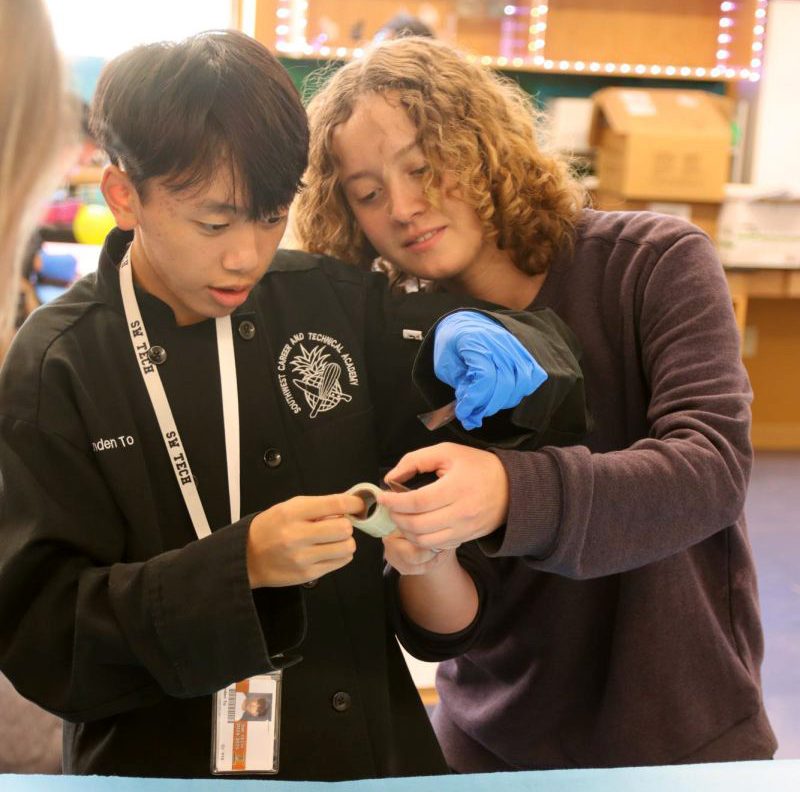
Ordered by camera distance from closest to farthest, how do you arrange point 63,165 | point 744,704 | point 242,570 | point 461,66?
point 63,165 → point 242,570 → point 744,704 → point 461,66

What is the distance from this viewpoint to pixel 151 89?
1039 millimetres

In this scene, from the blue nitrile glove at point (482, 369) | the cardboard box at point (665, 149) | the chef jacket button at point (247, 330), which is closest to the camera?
the blue nitrile glove at point (482, 369)

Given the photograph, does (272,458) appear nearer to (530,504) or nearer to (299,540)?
(299,540)

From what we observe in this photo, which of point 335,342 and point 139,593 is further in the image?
point 335,342

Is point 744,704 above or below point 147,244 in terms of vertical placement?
below

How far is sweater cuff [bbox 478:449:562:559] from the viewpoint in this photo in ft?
3.16

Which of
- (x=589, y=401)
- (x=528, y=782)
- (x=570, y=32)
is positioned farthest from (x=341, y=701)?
(x=570, y=32)

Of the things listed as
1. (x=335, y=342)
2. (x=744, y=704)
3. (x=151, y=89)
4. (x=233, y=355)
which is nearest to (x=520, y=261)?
(x=335, y=342)

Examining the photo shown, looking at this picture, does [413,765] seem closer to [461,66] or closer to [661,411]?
[661,411]

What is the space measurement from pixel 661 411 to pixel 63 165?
0.68 m

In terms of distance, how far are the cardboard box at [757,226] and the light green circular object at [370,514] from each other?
374 cm

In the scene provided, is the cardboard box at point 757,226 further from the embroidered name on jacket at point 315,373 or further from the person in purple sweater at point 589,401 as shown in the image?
the embroidered name on jacket at point 315,373

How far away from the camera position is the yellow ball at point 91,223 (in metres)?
3.57

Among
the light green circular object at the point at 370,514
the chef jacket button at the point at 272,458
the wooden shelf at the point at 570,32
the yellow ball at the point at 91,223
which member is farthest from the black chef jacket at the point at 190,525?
the wooden shelf at the point at 570,32
